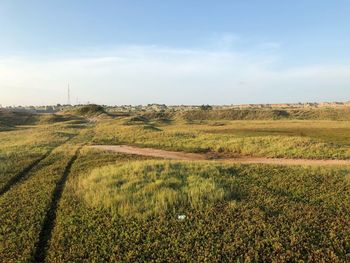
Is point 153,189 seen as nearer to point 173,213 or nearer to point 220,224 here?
point 173,213

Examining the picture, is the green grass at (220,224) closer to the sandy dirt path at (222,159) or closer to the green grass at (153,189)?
the green grass at (153,189)

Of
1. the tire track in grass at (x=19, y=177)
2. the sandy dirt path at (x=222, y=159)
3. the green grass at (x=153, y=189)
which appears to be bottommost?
the sandy dirt path at (x=222, y=159)

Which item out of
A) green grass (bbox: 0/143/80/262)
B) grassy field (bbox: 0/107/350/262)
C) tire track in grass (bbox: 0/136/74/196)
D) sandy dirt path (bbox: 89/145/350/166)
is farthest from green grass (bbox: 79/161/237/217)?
sandy dirt path (bbox: 89/145/350/166)

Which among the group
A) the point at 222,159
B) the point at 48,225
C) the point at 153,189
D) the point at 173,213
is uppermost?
the point at 153,189

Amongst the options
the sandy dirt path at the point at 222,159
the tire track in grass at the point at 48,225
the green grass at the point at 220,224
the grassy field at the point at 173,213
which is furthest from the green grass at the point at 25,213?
the sandy dirt path at the point at 222,159

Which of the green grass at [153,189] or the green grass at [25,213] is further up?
the green grass at [153,189]

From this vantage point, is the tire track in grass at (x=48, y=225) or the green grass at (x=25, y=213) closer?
the tire track in grass at (x=48, y=225)

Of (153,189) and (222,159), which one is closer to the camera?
(153,189)

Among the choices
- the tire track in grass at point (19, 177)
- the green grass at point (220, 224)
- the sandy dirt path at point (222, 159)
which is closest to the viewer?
the green grass at point (220, 224)

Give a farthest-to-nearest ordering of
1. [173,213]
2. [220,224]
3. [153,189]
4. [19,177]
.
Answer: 1. [19,177]
2. [153,189]
3. [173,213]
4. [220,224]

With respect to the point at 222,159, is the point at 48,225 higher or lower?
higher

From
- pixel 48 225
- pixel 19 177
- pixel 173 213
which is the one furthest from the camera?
pixel 19 177

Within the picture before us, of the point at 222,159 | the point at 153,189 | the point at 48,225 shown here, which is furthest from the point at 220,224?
the point at 222,159

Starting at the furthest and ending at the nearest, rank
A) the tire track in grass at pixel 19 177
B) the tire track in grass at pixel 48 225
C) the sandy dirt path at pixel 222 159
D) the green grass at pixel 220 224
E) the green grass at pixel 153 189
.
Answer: the sandy dirt path at pixel 222 159
the tire track in grass at pixel 19 177
the green grass at pixel 153 189
the tire track in grass at pixel 48 225
the green grass at pixel 220 224
